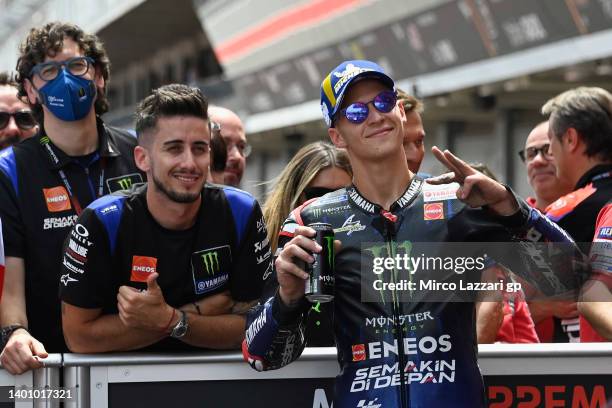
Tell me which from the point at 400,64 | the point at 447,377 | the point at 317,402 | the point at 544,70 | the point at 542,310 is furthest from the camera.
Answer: the point at 400,64

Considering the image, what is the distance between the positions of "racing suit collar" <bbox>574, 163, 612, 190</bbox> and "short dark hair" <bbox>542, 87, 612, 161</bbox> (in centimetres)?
5

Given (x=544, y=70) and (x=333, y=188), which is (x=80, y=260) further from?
(x=544, y=70)

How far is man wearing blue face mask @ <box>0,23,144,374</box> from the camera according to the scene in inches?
191

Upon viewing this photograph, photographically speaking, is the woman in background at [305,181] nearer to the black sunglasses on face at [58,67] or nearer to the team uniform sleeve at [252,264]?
the team uniform sleeve at [252,264]

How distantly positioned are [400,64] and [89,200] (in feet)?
39.1

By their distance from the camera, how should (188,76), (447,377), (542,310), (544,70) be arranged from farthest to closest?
(188,76) → (544,70) → (542,310) → (447,377)

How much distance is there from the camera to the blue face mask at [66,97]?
16.8 feet

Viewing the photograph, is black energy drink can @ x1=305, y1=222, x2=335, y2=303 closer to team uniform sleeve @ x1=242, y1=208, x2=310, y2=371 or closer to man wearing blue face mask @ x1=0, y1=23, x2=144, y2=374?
team uniform sleeve @ x1=242, y1=208, x2=310, y2=371

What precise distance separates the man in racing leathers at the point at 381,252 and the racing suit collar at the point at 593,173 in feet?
5.24

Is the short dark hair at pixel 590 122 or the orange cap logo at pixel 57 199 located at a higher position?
the short dark hair at pixel 590 122

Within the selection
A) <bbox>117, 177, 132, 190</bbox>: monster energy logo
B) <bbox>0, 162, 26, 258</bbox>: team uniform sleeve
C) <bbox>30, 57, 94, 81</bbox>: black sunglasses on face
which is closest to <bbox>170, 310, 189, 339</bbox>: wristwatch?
<bbox>0, 162, 26, 258</bbox>: team uniform sleeve

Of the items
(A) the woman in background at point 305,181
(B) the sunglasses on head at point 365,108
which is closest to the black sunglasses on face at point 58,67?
(A) the woman in background at point 305,181

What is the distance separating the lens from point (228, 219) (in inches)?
178

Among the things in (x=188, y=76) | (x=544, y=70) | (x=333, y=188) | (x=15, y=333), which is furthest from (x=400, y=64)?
(x=188, y=76)
